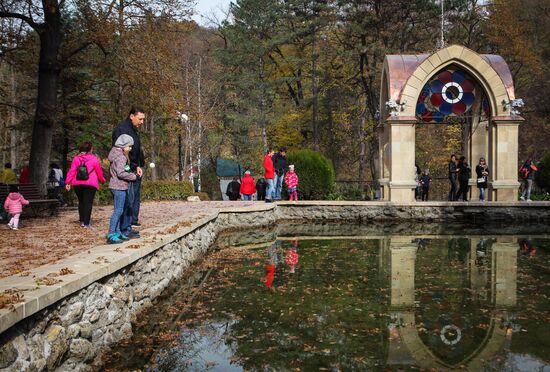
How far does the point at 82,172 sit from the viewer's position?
1024cm

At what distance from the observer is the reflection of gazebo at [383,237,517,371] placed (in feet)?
16.1

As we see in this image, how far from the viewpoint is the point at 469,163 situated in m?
20.7

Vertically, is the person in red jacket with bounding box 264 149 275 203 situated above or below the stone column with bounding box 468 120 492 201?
below

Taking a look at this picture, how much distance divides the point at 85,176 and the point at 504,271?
796 centimetres

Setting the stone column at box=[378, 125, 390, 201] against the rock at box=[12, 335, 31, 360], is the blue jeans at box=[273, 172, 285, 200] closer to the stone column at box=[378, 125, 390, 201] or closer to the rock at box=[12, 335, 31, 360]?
the stone column at box=[378, 125, 390, 201]

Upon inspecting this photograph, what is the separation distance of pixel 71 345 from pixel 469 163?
62.3 ft

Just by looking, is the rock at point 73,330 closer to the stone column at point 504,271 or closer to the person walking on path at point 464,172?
the stone column at point 504,271

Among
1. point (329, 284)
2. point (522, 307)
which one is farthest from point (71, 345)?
point (522, 307)

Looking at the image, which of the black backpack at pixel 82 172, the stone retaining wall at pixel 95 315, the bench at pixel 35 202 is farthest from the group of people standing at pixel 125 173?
the bench at pixel 35 202

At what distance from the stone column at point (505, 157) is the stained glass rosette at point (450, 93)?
153 centimetres

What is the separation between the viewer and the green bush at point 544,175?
21.2 metres

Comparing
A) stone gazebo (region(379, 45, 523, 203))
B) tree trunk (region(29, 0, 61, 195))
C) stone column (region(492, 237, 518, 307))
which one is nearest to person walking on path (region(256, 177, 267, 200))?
stone gazebo (region(379, 45, 523, 203))

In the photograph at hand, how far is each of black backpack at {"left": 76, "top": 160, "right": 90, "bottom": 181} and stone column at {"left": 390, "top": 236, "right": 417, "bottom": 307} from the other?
6125mm

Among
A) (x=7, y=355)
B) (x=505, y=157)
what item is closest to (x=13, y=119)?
(x=505, y=157)
